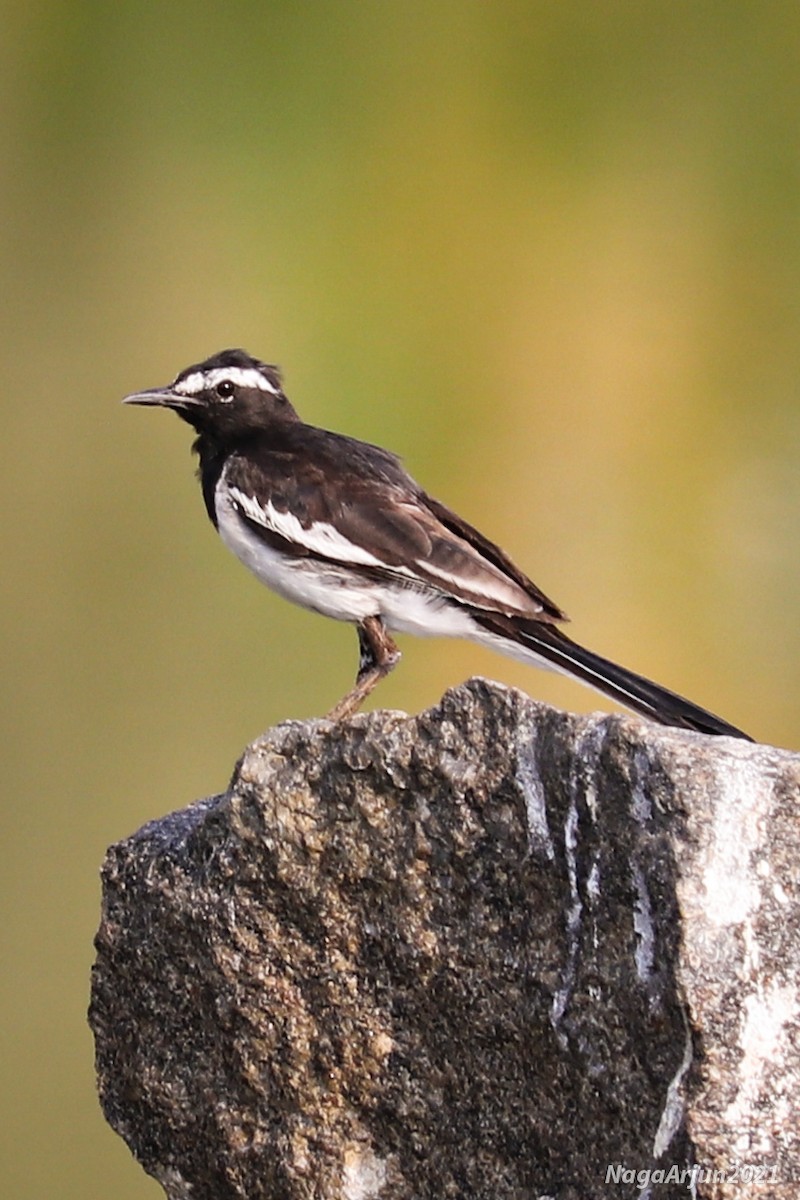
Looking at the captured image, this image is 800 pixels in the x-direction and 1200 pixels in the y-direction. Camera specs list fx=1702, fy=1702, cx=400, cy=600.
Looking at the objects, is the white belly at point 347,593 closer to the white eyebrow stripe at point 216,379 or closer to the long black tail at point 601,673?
the long black tail at point 601,673

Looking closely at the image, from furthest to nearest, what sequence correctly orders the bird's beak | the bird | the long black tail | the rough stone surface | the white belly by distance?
the bird's beak
the white belly
the bird
the long black tail
the rough stone surface

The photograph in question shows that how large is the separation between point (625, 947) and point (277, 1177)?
1.22 m

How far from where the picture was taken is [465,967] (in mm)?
3996

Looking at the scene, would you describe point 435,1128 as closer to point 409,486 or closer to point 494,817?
point 494,817

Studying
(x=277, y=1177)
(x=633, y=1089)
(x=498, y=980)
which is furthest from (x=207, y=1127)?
(x=633, y=1089)

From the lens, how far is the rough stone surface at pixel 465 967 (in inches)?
141

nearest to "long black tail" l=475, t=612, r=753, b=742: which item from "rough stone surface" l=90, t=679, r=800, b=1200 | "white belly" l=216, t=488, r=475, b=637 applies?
"white belly" l=216, t=488, r=475, b=637

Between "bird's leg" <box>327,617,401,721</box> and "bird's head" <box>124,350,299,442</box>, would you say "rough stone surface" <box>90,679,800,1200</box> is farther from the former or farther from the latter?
"bird's head" <box>124,350,299,442</box>

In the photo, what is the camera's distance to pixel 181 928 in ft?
14.7

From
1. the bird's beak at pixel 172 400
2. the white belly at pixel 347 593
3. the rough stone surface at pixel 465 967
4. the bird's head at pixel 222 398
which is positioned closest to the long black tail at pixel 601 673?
the white belly at pixel 347 593

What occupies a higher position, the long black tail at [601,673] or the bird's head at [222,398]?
the bird's head at [222,398]

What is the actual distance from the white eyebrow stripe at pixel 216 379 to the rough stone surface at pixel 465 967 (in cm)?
278

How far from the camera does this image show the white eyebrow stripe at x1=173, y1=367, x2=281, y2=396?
713 cm

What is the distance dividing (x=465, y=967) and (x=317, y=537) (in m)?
2.62
